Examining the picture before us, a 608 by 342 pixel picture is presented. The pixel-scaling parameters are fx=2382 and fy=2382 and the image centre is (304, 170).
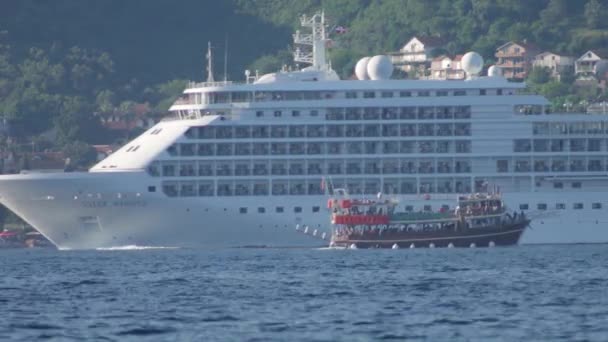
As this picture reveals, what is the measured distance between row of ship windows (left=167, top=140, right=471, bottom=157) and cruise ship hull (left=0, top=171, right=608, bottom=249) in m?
2.42

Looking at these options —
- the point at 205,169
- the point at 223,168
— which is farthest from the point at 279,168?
the point at 205,169

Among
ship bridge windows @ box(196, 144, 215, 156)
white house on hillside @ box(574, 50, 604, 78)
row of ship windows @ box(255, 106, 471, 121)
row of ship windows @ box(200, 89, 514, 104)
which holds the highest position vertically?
white house on hillside @ box(574, 50, 604, 78)

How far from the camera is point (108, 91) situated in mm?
190750

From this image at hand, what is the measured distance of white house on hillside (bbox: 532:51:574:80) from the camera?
639 feet

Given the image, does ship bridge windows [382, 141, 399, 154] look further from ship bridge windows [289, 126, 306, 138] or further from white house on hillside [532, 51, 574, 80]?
white house on hillside [532, 51, 574, 80]

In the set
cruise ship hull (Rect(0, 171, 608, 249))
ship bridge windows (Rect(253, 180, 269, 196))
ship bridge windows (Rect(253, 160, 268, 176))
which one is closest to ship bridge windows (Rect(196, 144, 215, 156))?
ship bridge windows (Rect(253, 160, 268, 176))

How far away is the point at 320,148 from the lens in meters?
115

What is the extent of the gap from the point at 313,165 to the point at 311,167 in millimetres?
151

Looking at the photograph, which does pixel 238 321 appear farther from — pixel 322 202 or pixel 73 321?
pixel 322 202

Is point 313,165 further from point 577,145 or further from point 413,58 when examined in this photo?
point 413,58

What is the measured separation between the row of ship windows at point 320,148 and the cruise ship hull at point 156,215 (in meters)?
2.42

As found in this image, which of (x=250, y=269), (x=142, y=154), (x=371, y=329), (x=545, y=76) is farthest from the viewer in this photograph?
(x=545, y=76)

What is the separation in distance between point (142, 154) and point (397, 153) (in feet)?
40.6

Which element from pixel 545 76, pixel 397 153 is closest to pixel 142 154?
pixel 397 153
